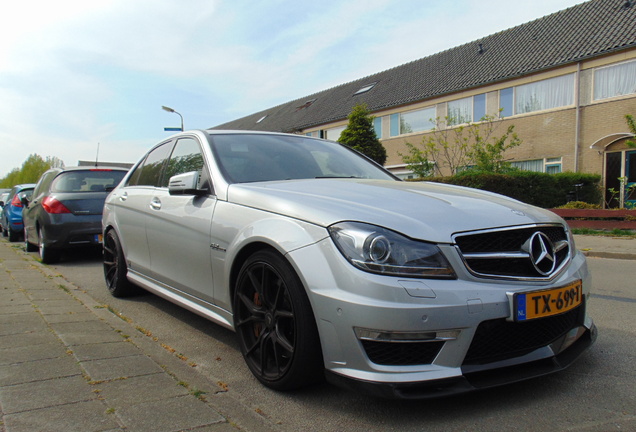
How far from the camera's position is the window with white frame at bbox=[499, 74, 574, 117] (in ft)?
62.6

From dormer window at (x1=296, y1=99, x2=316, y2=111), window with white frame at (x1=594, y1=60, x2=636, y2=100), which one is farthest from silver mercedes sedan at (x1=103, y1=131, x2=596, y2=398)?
dormer window at (x1=296, y1=99, x2=316, y2=111)

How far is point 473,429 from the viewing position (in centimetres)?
232

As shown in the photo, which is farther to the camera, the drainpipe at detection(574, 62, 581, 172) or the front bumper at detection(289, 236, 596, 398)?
the drainpipe at detection(574, 62, 581, 172)

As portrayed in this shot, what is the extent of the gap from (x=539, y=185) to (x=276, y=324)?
1465 cm

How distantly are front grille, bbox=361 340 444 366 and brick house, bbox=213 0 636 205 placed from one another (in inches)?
702

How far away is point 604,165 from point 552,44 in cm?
580

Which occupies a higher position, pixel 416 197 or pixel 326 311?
pixel 416 197

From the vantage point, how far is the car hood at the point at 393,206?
2520 mm

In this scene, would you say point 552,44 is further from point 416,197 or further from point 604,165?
point 416,197

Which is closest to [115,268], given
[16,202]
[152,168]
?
[152,168]

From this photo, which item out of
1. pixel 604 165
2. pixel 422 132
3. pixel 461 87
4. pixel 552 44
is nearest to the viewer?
pixel 604 165

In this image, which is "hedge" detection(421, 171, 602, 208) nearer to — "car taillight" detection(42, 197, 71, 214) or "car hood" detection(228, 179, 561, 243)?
"car taillight" detection(42, 197, 71, 214)

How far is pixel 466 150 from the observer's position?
69.3 feet

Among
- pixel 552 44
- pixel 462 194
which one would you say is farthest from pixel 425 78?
pixel 462 194
